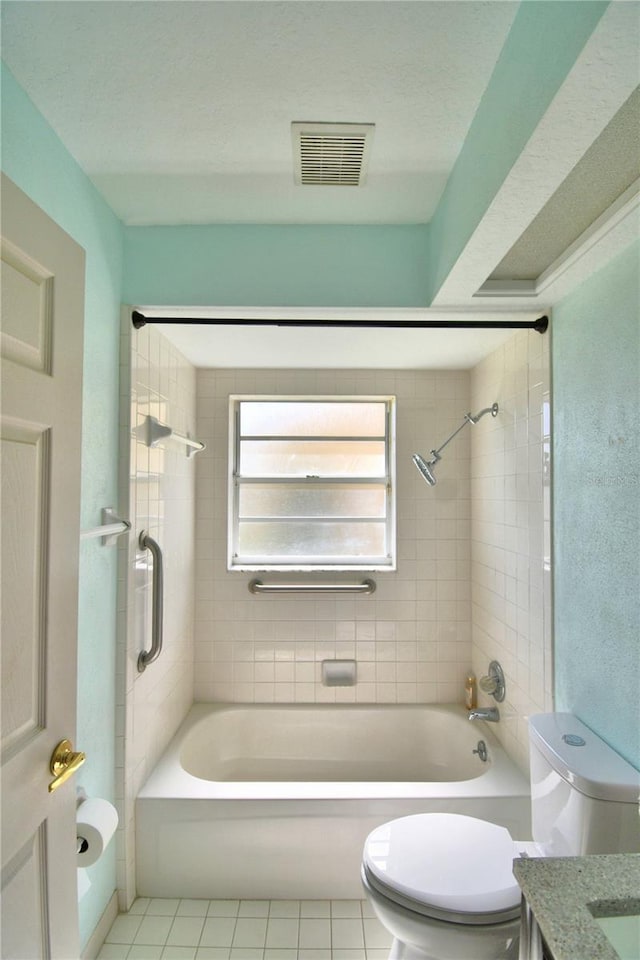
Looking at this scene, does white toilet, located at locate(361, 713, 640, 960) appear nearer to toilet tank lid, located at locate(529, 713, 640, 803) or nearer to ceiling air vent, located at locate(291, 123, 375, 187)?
toilet tank lid, located at locate(529, 713, 640, 803)

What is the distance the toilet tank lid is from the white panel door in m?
1.18

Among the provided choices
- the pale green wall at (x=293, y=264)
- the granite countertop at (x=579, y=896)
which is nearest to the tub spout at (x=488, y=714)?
the granite countertop at (x=579, y=896)

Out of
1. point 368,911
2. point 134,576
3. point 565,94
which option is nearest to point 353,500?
point 134,576

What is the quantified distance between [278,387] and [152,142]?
147 centimetres

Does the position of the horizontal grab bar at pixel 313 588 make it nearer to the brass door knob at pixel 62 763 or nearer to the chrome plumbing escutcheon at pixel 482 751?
the chrome plumbing escutcheon at pixel 482 751

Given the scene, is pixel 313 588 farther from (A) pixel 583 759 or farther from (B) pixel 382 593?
(A) pixel 583 759

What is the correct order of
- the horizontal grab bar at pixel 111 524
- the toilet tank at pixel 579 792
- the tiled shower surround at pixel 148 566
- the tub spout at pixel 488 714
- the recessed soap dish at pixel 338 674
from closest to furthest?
the toilet tank at pixel 579 792, the horizontal grab bar at pixel 111 524, the tiled shower surround at pixel 148 566, the tub spout at pixel 488 714, the recessed soap dish at pixel 338 674

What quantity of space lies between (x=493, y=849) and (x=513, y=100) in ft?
6.17

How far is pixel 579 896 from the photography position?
0.78 metres

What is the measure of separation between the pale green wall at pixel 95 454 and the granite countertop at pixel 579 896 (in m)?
1.24

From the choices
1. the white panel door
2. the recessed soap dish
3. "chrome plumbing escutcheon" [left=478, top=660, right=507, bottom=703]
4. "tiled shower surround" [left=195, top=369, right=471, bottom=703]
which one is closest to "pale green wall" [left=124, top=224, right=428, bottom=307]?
the white panel door

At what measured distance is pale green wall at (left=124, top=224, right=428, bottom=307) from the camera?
1.78 meters

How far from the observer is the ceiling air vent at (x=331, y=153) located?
130cm

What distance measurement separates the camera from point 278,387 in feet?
→ 9.10
